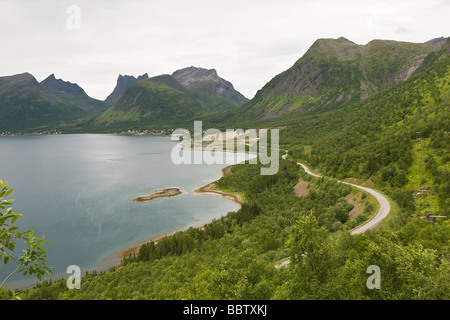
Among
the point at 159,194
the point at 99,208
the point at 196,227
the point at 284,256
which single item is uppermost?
the point at 284,256

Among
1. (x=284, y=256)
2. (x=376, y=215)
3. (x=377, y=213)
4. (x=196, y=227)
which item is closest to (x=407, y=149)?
(x=377, y=213)

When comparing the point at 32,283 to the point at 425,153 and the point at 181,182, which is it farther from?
the point at 425,153

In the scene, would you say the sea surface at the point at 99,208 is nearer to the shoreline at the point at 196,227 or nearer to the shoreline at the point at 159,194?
the shoreline at the point at 196,227

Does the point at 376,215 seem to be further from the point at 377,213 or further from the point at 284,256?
the point at 284,256

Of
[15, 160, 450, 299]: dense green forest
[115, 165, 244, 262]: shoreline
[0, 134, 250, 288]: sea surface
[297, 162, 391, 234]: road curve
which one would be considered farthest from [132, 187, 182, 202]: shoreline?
[297, 162, 391, 234]: road curve

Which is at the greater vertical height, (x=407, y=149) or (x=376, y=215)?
(x=407, y=149)

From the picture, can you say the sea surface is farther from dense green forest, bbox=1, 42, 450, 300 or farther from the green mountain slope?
the green mountain slope
